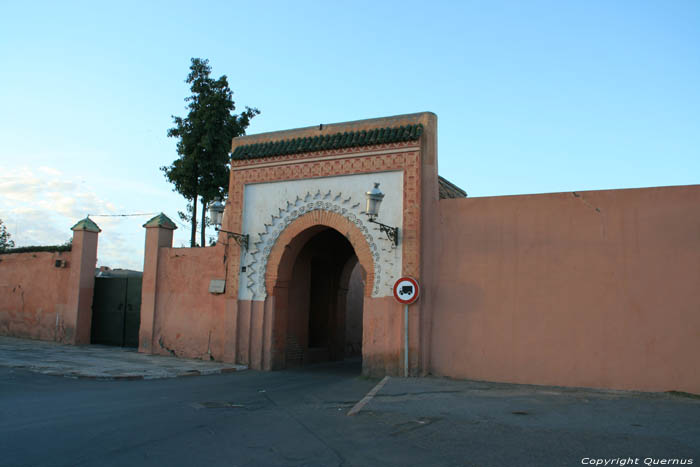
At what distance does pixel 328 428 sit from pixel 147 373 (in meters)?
5.16

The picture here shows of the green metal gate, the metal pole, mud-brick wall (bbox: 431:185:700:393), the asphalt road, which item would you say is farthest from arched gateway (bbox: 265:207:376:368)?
the green metal gate

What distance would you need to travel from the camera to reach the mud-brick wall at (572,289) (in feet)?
29.3

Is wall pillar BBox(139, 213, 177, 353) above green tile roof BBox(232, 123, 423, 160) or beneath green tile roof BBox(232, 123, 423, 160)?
beneath

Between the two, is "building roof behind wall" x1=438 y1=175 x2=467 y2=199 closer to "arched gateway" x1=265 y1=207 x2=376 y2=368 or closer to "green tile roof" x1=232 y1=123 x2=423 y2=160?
"green tile roof" x1=232 y1=123 x2=423 y2=160

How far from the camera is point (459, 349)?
33.7 ft

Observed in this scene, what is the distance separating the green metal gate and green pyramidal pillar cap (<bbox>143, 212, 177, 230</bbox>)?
6.72 ft

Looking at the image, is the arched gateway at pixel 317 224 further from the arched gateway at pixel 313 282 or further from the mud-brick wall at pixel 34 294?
the mud-brick wall at pixel 34 294

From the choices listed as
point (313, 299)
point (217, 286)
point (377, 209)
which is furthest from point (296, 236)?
point (313, 299)

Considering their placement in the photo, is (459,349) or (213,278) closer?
(459,349)

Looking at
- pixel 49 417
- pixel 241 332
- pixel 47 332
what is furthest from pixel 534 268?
pixel 47 332

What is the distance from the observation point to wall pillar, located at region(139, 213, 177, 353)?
1373 cm

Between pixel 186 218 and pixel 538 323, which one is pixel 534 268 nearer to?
pixel 538 323

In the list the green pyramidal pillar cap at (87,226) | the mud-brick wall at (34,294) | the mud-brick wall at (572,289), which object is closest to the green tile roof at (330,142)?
the mud-brick wall at (572,289)

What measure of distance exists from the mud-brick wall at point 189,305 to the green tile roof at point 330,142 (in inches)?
88.6
